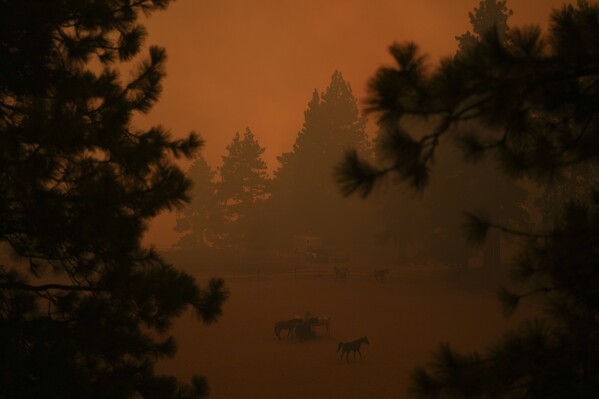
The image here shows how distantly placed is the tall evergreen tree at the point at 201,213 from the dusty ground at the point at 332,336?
1817 centimetres

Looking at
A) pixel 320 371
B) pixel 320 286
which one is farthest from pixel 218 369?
pixel 320 286

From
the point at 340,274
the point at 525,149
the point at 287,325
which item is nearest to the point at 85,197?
the point at 525,149

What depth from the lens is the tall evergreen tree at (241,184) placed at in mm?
42438

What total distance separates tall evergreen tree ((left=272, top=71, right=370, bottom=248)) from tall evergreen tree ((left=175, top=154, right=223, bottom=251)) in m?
5.79

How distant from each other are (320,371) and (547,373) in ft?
30.1

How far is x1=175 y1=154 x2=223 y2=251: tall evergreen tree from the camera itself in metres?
43.3

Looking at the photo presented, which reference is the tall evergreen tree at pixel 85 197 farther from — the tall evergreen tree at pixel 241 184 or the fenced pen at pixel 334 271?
the tall evergreen tree at pixel 241 184

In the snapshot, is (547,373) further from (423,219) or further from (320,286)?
(423,219)

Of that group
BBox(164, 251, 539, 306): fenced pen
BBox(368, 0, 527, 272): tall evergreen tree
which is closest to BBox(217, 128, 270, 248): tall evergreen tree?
BBox(164, 251, 539, 306): fenced pen

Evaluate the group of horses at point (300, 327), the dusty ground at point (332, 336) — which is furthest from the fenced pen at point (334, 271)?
the group of horses at point (300, 327)

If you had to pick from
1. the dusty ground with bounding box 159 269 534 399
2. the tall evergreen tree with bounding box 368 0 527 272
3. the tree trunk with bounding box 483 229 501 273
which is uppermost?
the tall evergreen tree with bounding box 368 0 527 272

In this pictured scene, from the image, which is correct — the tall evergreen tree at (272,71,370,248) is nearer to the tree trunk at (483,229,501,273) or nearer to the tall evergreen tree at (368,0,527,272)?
the tall evergreen tree at (368,0,527,272)

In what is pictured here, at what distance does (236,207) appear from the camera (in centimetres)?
4244

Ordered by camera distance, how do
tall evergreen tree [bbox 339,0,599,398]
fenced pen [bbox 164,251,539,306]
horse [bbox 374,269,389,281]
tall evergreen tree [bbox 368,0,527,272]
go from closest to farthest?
tall evergreen tree [bbox 339,0,599,398]
tall evergreen tree [bbox 368,0,527,272]
fenced pen [bbox 164,251,539,306]
horse [bbox 374,269,389,281]
